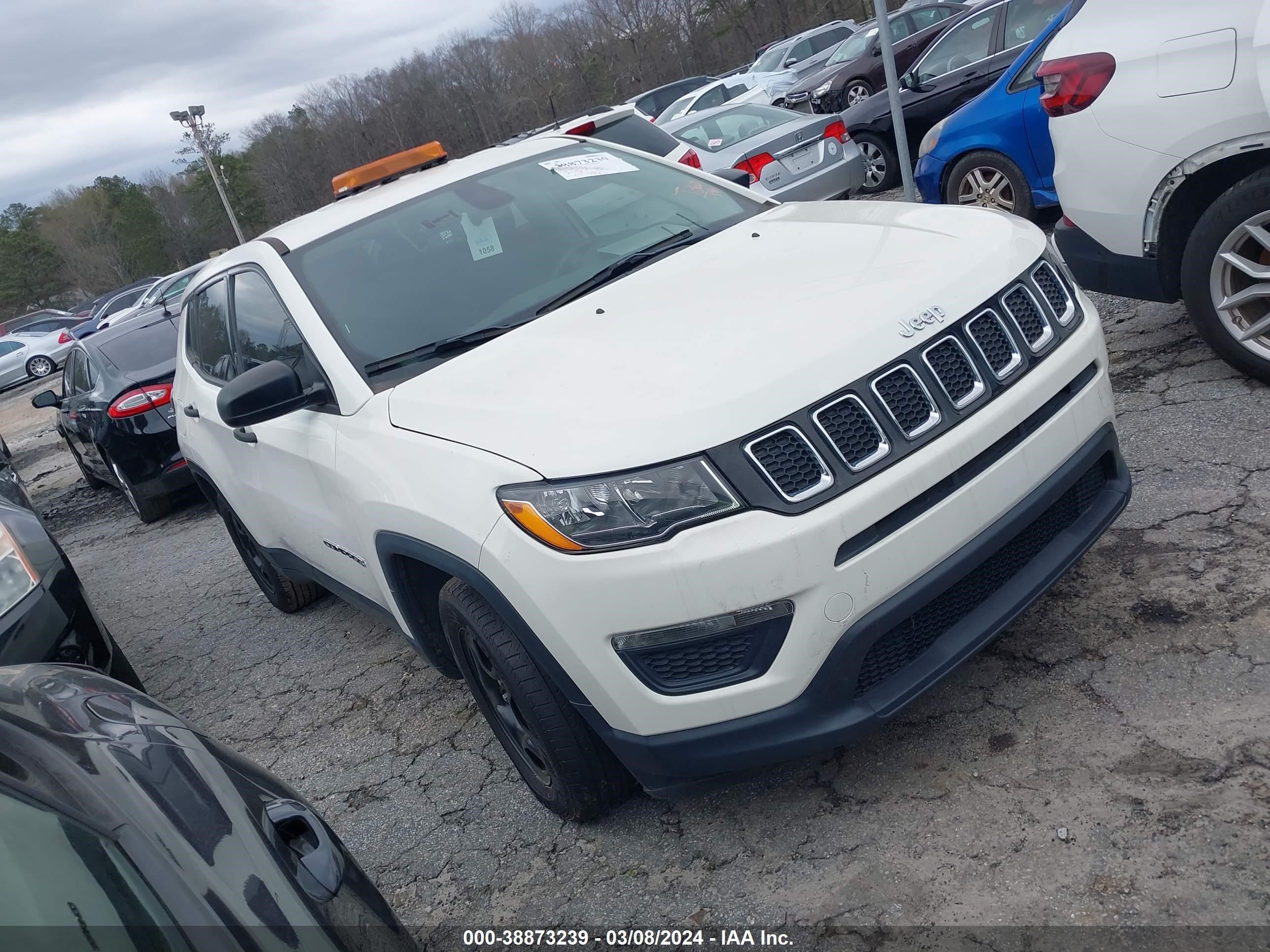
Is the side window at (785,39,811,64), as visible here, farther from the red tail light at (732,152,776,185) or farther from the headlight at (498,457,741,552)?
the headlight at (498,457,741,552)

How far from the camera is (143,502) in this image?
313 inches

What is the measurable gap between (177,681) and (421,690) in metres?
1.66

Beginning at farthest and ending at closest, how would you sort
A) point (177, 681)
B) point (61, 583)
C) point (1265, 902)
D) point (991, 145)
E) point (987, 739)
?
point (991, 145), point (177, 681), point (61, 583), point (987, 739), point (1265, 902)

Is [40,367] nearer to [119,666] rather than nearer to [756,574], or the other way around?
[119,666]

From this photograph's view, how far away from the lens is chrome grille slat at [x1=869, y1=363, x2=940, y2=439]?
7.87 ft

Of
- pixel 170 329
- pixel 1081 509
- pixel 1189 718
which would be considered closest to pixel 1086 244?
pixel 1081 509

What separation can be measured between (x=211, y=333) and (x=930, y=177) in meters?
5.12

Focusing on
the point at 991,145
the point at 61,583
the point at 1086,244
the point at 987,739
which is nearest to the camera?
the point at 987,739

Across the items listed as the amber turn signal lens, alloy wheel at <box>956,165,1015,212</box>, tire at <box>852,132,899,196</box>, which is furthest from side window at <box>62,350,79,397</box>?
the amber turn signal lens

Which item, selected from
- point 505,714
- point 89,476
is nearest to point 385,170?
point 505,714

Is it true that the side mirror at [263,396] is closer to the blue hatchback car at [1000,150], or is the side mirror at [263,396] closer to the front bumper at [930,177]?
the blue hatchback car at [1000,150]

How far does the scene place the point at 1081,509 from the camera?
2844 millimetres

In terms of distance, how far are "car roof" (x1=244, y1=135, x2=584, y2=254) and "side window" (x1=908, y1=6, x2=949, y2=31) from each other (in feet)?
55.1

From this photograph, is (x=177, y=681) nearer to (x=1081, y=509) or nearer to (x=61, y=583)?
(x=61, y=583)
